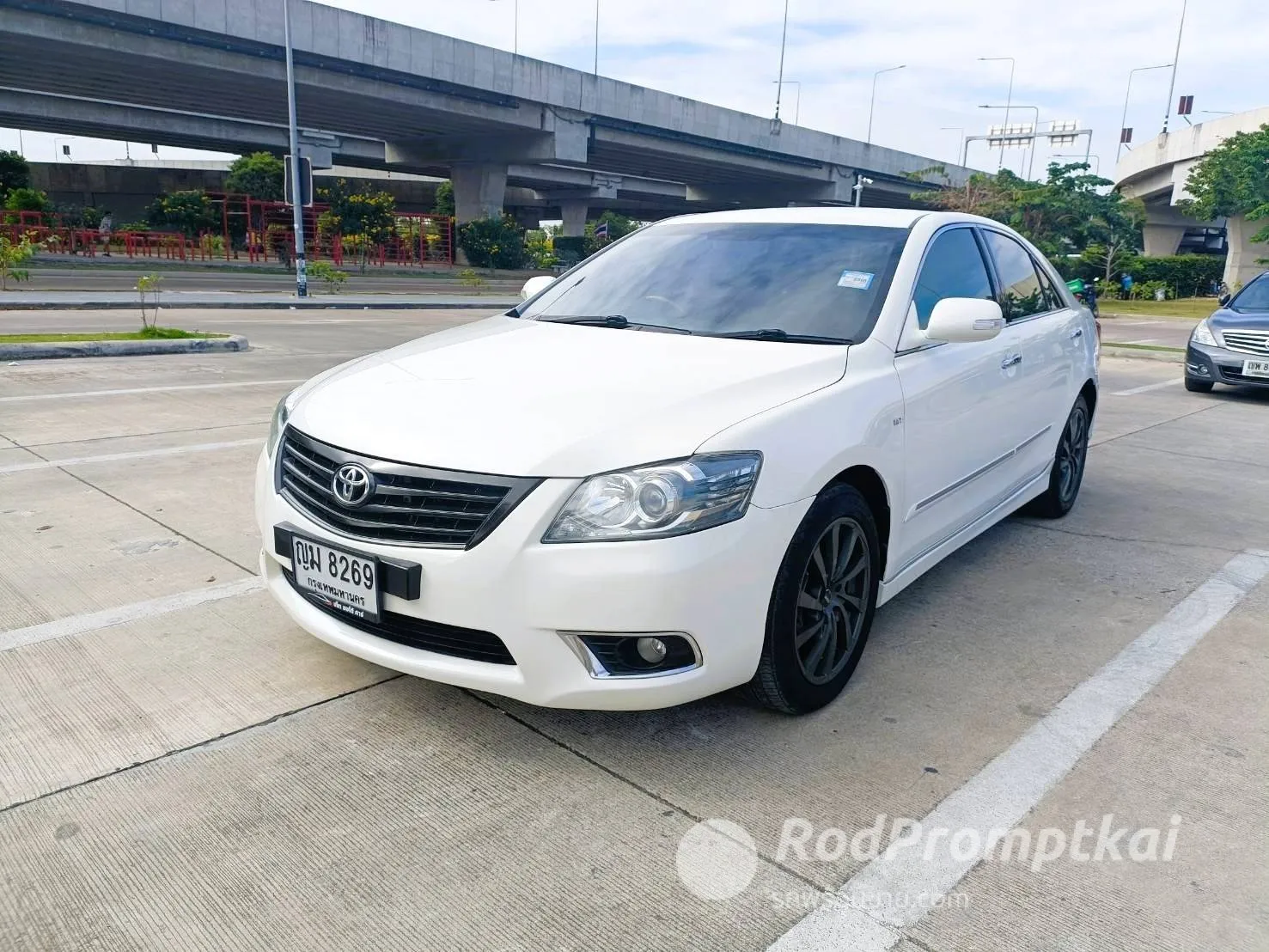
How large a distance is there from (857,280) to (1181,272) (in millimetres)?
50693

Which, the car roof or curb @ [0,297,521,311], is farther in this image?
curb @ [0,297,521,311]

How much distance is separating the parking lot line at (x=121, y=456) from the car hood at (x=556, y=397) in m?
3.37

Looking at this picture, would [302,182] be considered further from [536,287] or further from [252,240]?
[536,287]

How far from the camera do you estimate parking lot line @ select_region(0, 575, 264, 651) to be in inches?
136

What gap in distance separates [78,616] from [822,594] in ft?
8.93

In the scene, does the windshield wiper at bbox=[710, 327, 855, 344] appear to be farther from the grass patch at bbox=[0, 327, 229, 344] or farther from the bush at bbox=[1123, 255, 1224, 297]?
the bush at bbox=[1123, 255, 1224, 297]

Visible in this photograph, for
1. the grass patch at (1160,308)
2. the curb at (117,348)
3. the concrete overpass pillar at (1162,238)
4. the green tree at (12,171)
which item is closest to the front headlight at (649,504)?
the curb at (117,348)

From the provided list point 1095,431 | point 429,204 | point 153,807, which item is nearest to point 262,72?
point 1095,431

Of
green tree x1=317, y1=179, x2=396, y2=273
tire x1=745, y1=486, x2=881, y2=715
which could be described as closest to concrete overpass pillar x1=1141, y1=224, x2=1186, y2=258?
green tree x1=317, y1=179, x2=396, y2=273

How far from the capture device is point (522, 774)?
2.69 metres

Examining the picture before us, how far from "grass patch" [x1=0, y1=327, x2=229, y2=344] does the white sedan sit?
9.04 m

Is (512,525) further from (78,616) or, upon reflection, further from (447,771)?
(78,616)

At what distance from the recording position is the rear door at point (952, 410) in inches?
134

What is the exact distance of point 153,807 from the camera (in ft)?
8.16
